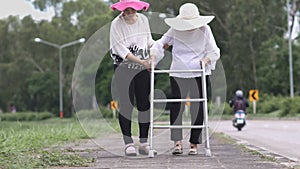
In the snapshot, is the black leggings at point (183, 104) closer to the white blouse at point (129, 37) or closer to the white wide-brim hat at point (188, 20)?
the white blouse at point (129, 37)

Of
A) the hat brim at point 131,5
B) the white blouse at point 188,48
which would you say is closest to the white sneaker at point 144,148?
the white blouse at point 188,48

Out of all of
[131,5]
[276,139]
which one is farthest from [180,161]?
[276,139]

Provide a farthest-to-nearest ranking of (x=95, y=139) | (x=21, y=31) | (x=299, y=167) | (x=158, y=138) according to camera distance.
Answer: (x=21, y=31) < (x=95, y=139) < (x=158, y=138) < (x=299, y=167)

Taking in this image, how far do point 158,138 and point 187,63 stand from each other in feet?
4.53

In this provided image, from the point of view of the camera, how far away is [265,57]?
56.7 meters

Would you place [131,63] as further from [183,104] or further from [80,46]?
[80,46]

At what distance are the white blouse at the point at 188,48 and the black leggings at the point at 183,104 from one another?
116 mm

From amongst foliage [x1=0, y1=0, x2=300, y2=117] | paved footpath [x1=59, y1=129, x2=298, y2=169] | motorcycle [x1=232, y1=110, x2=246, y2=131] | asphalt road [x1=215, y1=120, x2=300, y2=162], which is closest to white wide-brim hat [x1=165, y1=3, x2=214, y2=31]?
paved footpath [x1=59, y1=129, x2=298, y2=169]

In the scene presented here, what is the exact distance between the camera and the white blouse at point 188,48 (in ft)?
28.3

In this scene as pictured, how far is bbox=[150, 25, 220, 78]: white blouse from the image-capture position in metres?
8.62

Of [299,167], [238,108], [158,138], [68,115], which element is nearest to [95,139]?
[158,138]

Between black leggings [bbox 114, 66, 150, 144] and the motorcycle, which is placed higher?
black leggings [bbox 114, 66, 150, 144]

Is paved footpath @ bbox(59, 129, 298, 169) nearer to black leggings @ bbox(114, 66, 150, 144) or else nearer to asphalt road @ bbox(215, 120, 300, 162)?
black leggings @ bbox(114, 66, 150, 144)

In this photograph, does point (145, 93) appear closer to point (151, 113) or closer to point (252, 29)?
point (151, 113)
